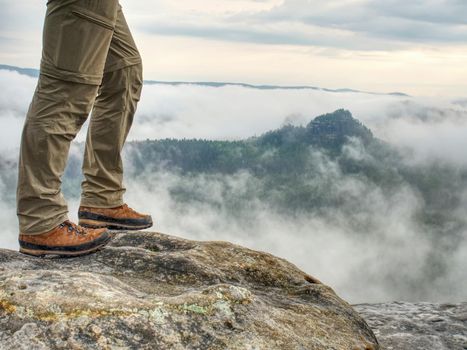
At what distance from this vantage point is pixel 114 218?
6.30m

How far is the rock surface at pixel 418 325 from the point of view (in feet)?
20.5

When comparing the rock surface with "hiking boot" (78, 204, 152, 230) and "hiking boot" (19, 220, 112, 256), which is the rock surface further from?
"hiking boot" (19, 220, 112, 256)

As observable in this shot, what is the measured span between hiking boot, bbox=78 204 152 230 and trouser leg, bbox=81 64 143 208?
0.23ft

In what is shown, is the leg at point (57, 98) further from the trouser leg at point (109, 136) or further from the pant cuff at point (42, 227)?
the trouser leg at point (109, 136)

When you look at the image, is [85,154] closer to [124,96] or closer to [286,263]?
[124,96]

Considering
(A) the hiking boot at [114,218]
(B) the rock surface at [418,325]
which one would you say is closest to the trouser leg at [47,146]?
(A) the hiking boot at [114,218]

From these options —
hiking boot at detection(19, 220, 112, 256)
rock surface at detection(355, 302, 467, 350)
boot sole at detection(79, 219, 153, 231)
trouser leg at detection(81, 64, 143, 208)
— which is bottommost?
rock surface at detection(355, 302, 467, 350)

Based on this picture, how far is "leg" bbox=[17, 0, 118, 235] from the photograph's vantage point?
4758mm

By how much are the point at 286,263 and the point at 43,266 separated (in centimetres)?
251

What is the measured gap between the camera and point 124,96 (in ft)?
19.3

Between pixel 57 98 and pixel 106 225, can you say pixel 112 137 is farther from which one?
pixel 57 98

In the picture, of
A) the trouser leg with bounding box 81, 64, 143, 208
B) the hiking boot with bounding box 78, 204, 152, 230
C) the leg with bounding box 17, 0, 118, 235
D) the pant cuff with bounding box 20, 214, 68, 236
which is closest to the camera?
the leg with bounding box 17, 0, 118, 235

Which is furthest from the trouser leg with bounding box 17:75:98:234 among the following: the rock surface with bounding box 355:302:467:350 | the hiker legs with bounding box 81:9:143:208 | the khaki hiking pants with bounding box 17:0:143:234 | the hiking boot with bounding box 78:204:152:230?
the rock surface with bounding box 355:302:467:350

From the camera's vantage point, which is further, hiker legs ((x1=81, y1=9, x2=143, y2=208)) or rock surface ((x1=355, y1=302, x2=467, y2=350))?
rock surface ((x1=355, y1=302, x2=467, y2=350))
